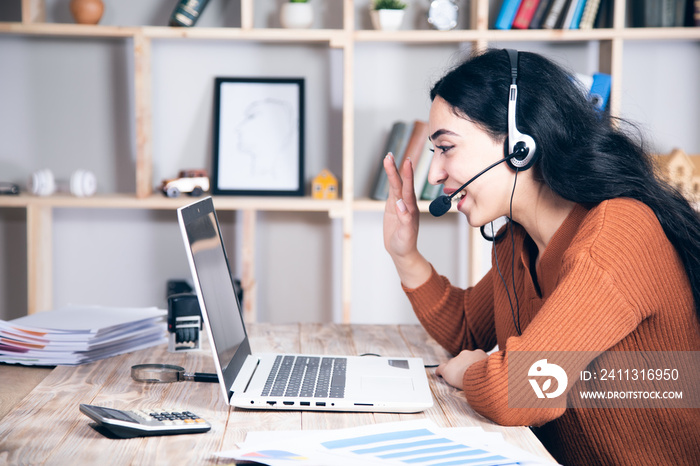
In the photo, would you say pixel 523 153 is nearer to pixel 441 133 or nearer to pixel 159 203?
pixel 441 133

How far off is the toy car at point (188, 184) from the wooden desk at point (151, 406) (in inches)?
43.3

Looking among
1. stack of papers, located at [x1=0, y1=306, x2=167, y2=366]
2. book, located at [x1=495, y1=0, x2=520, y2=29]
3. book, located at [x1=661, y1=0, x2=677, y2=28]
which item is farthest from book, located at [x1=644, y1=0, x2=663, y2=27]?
stack of papers, located at [x1=0, y1=306, x2=167, y2=366]

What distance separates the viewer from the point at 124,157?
8.39ft

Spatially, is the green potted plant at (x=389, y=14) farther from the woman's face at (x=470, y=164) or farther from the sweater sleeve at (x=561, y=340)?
the sweater sleeve at (x=561, y=340)

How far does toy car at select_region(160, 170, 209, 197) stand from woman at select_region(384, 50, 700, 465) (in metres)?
1.32

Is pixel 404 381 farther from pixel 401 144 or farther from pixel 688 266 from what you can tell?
pixel 401 144

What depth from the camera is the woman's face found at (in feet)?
3.91

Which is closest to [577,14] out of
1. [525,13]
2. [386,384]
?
[525,13]

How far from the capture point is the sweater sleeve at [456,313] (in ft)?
4.59

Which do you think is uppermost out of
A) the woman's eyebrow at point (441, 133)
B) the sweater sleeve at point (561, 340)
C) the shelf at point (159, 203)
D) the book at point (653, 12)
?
the book at point (653, 12)

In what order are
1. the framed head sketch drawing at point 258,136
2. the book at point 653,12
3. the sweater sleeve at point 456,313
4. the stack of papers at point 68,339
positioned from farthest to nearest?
the framed head sketch drawing at point 258,136, the book at point 653,12, the sweater sleeve at point 456,313, the stack of papers at point 68,339

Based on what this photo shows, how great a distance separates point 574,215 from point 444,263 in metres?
1.50

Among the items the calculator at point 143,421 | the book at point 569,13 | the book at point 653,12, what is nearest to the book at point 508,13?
the book at point 569,13

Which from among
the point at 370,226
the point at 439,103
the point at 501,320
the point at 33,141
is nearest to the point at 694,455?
the point at 501,320
